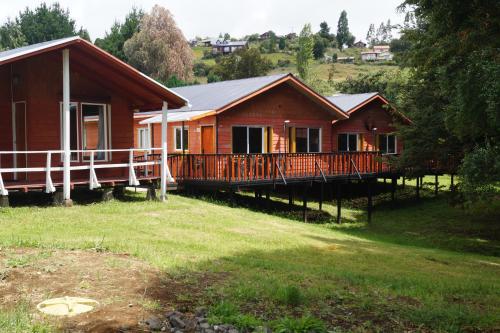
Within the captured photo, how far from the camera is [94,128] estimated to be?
59.5 feet

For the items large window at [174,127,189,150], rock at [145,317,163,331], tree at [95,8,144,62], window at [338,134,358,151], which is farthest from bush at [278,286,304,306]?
tree at [95,8,144,62]

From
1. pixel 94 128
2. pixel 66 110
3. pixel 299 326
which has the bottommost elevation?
pixel 299 326

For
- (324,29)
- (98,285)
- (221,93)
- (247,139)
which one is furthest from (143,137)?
(324,29)

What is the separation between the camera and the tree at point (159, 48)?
6788 cm

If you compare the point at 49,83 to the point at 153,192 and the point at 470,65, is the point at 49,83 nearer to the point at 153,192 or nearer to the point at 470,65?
the point at 153,192

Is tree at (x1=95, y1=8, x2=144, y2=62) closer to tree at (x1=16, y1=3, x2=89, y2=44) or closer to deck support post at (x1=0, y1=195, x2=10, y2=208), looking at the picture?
tree at (x1=16, y1=3, x2=89, y2=44)

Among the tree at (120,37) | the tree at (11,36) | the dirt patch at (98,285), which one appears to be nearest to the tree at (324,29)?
the tree at (120,37)

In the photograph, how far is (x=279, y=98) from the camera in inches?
994

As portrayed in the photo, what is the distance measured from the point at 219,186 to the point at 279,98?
7.46 meters

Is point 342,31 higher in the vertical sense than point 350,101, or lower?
higher

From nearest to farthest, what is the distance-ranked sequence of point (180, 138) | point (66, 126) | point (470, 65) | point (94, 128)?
point (470, 65) < point (66, 126) < point (94, 128) < point (180, 138)

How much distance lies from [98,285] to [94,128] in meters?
11.7

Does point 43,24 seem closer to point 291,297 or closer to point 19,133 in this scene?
point 19,133

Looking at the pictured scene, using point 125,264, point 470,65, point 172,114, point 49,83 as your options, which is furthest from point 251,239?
point 172,114
